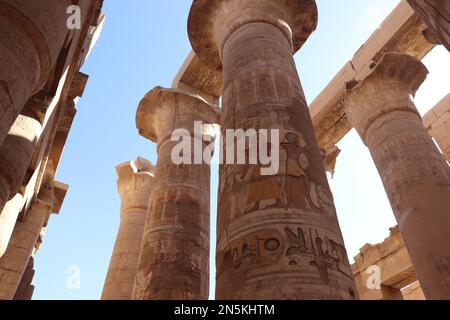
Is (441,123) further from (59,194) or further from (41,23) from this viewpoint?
(59,194)

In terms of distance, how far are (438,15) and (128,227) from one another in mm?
9310

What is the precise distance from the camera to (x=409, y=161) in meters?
6.53

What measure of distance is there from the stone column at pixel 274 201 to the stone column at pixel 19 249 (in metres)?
7.07

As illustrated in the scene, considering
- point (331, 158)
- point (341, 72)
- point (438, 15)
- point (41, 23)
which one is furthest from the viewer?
point (331, 158)

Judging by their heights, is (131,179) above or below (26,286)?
above

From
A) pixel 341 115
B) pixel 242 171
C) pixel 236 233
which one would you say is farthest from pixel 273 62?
pixel 341 115

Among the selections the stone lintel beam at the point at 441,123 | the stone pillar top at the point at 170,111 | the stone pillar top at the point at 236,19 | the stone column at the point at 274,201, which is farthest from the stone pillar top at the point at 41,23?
the stone lintel beam at the point at 441,123

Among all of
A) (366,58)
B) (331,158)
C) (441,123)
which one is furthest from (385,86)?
(441,123)

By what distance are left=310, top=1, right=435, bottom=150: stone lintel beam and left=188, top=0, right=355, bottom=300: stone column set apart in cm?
490

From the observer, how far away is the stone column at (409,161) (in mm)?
5523

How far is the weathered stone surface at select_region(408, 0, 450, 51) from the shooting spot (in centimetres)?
309

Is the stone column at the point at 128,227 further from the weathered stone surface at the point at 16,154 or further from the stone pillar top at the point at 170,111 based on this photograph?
the weathered stone surface at the point at 16,154
